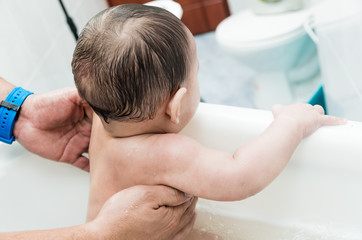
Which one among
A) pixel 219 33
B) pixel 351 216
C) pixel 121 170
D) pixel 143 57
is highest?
pixel 143 57

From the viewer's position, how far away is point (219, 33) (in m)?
1.96

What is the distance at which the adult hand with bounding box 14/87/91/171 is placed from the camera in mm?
1139

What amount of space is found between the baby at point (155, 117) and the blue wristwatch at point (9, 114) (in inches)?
11.8

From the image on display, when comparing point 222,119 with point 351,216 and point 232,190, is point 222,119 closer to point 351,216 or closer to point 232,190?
point 232,190

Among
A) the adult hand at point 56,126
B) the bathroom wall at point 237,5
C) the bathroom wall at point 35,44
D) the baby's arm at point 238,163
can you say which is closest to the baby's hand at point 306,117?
the baby's arm at point 238,163

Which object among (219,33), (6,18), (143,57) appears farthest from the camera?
(219,33)

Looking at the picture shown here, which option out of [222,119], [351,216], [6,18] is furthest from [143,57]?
[6,18]

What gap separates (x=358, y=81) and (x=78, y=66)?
799mm

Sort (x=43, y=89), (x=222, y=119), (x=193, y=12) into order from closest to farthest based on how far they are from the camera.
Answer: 1. (x=222, y=119)
2. (x=43, y=89)
3. (x=193, y=12)

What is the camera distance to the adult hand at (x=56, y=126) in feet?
3.74

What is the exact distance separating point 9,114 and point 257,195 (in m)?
0.72

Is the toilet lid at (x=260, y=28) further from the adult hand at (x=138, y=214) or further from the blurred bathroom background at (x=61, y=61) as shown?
the adult hand at (x=138, y=214)

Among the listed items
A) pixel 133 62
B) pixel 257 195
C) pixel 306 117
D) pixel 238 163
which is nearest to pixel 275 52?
pixel 257 195

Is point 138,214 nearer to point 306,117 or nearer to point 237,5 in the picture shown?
point 306,117
